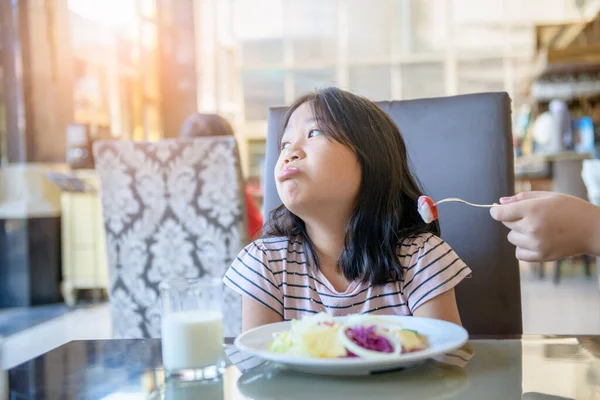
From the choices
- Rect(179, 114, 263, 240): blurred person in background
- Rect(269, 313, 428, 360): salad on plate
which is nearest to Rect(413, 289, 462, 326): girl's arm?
Rect(269, 313, 428, 360): salad on plate

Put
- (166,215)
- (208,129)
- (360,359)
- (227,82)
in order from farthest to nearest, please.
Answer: (227,82) < (208,129) < (166,215) < (360,359)

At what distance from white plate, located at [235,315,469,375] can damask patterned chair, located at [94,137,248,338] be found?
1.47 metres

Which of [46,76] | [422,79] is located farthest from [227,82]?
[46,76]

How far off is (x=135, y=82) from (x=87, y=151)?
6.09 ft

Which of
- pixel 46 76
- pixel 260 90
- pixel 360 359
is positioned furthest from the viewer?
pixel 260 90

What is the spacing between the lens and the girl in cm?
98

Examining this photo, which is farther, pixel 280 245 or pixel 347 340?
pixel 280 245

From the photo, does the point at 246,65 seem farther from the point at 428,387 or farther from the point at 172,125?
the point at 428,387

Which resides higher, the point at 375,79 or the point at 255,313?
the point at 375,79

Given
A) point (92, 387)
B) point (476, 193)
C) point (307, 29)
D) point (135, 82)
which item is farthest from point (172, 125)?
point (92, 387)

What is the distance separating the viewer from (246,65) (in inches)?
368

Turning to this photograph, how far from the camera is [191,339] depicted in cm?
70

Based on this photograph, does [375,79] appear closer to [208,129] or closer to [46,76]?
[46,76]

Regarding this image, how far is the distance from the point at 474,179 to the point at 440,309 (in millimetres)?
421
